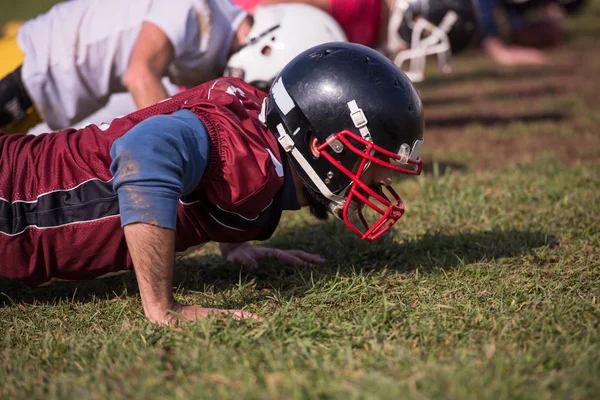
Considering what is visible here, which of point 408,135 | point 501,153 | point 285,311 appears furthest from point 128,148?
point 501,153

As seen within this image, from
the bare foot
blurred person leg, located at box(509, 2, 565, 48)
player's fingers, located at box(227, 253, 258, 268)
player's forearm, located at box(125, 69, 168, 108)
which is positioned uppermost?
player's forearm, located at box(125, 69, 168, 108)

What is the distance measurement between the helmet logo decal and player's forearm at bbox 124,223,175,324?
78 cm

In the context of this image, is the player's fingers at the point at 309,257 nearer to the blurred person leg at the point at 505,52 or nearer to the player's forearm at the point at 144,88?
the player's forearm at the point at 144,88

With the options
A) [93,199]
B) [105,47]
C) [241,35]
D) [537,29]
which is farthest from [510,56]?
[93,199]

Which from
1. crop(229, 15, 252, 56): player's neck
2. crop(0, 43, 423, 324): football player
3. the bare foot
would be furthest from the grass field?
the bare foot

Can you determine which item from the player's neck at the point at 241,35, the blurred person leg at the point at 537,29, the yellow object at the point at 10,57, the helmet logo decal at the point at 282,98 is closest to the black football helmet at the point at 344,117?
the helmet logo decal at the point at 282,98

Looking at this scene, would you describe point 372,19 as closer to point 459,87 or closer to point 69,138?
point 69,138

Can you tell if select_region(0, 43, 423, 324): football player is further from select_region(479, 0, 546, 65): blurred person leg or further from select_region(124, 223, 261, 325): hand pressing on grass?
select_region(479, 0, 546, 65): blurred person leg

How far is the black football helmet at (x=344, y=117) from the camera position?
3.06 meters

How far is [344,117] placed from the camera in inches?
121

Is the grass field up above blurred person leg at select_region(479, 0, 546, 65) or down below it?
above

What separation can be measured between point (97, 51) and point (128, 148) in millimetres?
2605

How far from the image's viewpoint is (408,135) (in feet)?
10.3

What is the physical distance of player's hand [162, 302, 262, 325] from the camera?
9.29 feet
